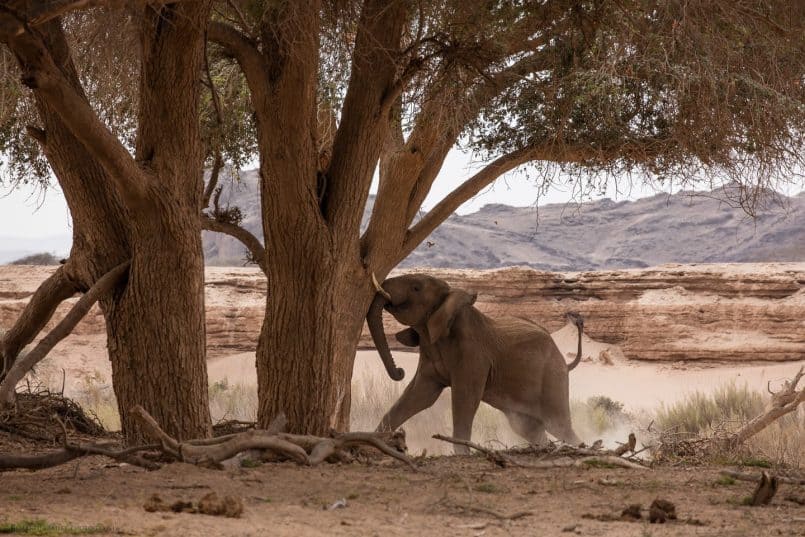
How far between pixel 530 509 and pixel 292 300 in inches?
156

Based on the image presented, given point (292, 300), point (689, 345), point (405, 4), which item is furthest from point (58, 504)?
point (689, 345)

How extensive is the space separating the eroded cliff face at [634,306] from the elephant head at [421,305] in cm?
1305

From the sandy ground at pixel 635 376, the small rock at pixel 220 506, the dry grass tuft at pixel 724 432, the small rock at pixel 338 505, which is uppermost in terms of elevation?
the small rock at pixel 220 506

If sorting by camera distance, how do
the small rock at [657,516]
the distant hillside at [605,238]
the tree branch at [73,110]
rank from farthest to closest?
the distant hillside at [605,238] → the tree branch at [73,110] → the small rock at [657,516]

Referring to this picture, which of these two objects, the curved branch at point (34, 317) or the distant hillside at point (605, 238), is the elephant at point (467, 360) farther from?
the distant hillside at point (605, 238)

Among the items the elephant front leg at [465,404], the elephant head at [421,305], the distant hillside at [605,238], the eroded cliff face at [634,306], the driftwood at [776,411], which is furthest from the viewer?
the distant hillside at [605,238]

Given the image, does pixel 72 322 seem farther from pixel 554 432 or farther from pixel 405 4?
pixel 554 432

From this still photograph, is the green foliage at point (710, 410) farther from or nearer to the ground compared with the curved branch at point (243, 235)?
nearer to the ground

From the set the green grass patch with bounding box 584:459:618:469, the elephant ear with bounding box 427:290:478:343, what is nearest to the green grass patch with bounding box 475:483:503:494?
the green grass patch with bounding box 584:459:618:469

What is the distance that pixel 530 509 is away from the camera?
5.31 metres

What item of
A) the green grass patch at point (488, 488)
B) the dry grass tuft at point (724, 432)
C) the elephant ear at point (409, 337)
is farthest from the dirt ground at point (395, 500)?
the elephant ear at point (409, 337)

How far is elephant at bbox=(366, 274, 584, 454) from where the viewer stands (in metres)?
11.7

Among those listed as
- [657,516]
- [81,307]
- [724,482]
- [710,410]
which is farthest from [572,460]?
[710,410]

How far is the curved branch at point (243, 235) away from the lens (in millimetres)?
11153
